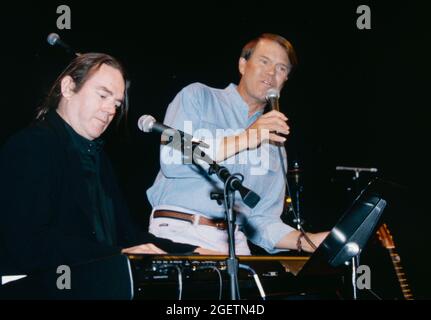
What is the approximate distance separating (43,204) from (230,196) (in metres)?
0.66

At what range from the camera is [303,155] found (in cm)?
515

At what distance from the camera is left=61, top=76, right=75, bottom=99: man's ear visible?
2.10 metres

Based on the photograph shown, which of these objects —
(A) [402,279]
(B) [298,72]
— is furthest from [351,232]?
(B) [298,72]

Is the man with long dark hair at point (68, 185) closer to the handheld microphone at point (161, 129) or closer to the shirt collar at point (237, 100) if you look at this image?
the handheld microphone at point (161, 129)

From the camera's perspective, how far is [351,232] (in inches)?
61.9

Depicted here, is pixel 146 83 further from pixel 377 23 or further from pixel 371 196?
pixel 371 196

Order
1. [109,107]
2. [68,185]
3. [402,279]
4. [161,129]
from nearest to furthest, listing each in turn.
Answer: [161,129], [68,185], [109,107], [402,279]

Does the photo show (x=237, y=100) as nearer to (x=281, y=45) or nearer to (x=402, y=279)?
(x=281, y=45)

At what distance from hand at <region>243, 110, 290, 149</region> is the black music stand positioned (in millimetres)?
476

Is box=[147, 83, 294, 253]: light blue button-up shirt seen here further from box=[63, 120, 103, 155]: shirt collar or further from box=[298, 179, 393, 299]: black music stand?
box=[298, 179, 393, 299]: black music stand

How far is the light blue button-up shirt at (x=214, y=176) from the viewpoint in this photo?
2283mm

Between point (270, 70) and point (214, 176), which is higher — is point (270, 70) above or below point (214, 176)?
above
